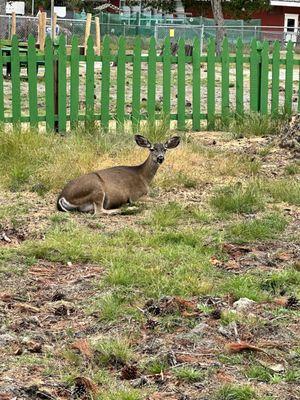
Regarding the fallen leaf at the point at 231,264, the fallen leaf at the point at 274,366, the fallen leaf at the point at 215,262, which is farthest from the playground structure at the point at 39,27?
the fallen leaf at the point at 274,366

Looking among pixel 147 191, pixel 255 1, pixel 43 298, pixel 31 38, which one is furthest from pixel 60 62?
pixel 255 1

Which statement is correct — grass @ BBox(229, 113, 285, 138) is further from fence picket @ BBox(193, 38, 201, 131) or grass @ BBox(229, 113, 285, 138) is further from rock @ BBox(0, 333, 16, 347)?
rock @ BBox(0, 333, 16, 347)

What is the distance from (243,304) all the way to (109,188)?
3098 mm

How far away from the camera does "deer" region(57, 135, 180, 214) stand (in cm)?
848

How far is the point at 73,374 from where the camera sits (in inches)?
184

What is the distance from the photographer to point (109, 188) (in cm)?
866

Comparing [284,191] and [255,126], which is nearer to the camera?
[284,191]

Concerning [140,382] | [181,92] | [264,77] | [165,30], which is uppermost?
[165,30]

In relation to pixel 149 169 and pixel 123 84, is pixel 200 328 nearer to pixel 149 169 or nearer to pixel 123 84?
pixel 149 169

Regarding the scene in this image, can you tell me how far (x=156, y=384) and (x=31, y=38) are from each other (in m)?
9.36

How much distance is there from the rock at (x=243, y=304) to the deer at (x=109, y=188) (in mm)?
2862

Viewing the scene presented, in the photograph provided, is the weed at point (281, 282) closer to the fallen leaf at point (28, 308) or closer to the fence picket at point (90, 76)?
the fallen leaf at point (28, 308)

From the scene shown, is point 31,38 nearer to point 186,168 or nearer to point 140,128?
point 140,128

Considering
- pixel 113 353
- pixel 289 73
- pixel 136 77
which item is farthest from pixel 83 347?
pixel 289 73
